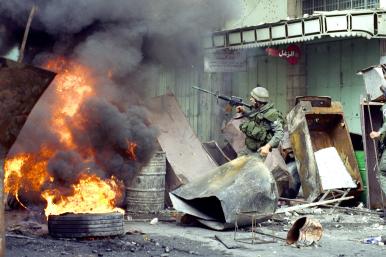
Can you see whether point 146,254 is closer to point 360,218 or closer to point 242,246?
point 242,246

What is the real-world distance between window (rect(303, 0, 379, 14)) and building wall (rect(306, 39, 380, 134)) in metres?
0.74

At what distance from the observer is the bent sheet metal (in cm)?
830

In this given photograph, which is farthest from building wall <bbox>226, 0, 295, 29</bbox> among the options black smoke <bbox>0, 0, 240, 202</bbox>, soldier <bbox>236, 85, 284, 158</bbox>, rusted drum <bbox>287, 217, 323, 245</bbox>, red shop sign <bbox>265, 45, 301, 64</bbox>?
rusted drum <bbox>287, 217, 323, 245</bbox>

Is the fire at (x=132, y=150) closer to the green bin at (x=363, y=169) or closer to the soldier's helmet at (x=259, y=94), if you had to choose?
the soldier's helmet at (x=259, y=94)

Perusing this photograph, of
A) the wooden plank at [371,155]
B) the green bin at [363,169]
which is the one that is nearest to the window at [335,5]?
the wooden plank at [371,155]

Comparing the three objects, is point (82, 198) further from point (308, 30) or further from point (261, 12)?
point (261, 12)

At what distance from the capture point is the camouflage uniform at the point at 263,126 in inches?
373

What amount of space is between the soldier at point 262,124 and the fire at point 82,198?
2.51m

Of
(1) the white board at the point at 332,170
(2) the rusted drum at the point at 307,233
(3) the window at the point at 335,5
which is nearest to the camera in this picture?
(2) the rusted drum at the point at 307,233

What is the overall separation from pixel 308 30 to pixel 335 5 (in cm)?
181

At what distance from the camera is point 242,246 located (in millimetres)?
7398

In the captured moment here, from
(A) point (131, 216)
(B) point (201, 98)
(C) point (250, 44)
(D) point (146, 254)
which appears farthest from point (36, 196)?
(B) point (201, 98)

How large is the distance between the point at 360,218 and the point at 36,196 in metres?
5.11

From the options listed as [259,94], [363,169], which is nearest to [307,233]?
[259,94]
